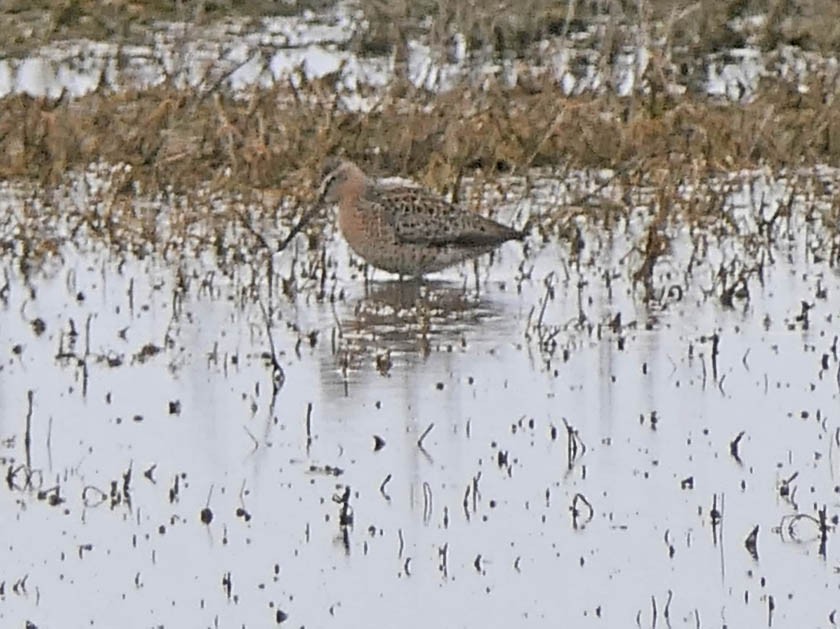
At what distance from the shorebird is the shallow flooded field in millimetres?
154

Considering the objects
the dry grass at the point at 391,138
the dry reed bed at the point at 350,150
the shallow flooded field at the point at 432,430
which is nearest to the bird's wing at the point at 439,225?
the shallow flooded field at the point at 432,430

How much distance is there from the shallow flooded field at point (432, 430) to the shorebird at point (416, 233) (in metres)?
0.15

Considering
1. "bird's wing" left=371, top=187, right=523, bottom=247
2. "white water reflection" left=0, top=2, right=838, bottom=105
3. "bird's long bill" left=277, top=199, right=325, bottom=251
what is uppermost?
"bird's wing" left=371, top=187, right=523, bottom=247

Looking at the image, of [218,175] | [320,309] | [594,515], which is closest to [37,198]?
[218,175]

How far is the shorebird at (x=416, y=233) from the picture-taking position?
1112 centimetres

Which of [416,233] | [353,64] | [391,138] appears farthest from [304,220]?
[353,64]

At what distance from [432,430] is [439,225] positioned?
2.71m

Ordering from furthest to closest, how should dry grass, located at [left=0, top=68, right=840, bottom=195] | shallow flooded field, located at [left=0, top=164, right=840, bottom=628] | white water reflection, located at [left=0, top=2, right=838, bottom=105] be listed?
white water reflection, located at [left=0, top=2, right=838, bottom=105]
dry grass, located at [left=0, top=68, right=840, bottom=195]
shallow flooded field, located at [left=0, top=164, right=840, bottom=628]

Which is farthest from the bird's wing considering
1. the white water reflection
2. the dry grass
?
the white water reflection

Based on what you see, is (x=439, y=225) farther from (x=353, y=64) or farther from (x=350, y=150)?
(x=353, y=64)

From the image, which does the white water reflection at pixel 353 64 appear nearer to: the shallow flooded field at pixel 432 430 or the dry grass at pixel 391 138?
the dry grass at pixel 391 138

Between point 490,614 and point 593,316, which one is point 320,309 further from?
point 490,614

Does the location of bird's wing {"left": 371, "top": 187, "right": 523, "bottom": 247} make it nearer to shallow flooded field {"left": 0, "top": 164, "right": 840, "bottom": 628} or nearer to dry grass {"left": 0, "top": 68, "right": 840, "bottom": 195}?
shallow flooded field {"left": 0, "top": 164, "right": 840, "bottom": 628}

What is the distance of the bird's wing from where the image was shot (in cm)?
1111
